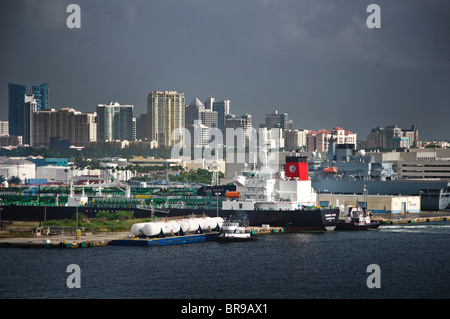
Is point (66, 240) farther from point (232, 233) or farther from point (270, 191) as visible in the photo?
point (270, 191)

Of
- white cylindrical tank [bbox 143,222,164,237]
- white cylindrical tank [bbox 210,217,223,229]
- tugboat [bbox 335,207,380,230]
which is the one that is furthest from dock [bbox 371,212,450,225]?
white cylindrical tank [bbox 143,222,164,237]

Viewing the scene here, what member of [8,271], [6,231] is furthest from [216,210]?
[8,271]

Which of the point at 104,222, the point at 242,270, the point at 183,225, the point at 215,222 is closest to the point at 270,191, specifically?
the point at 215,222

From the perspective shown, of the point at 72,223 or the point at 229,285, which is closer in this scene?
the point at 229,285
